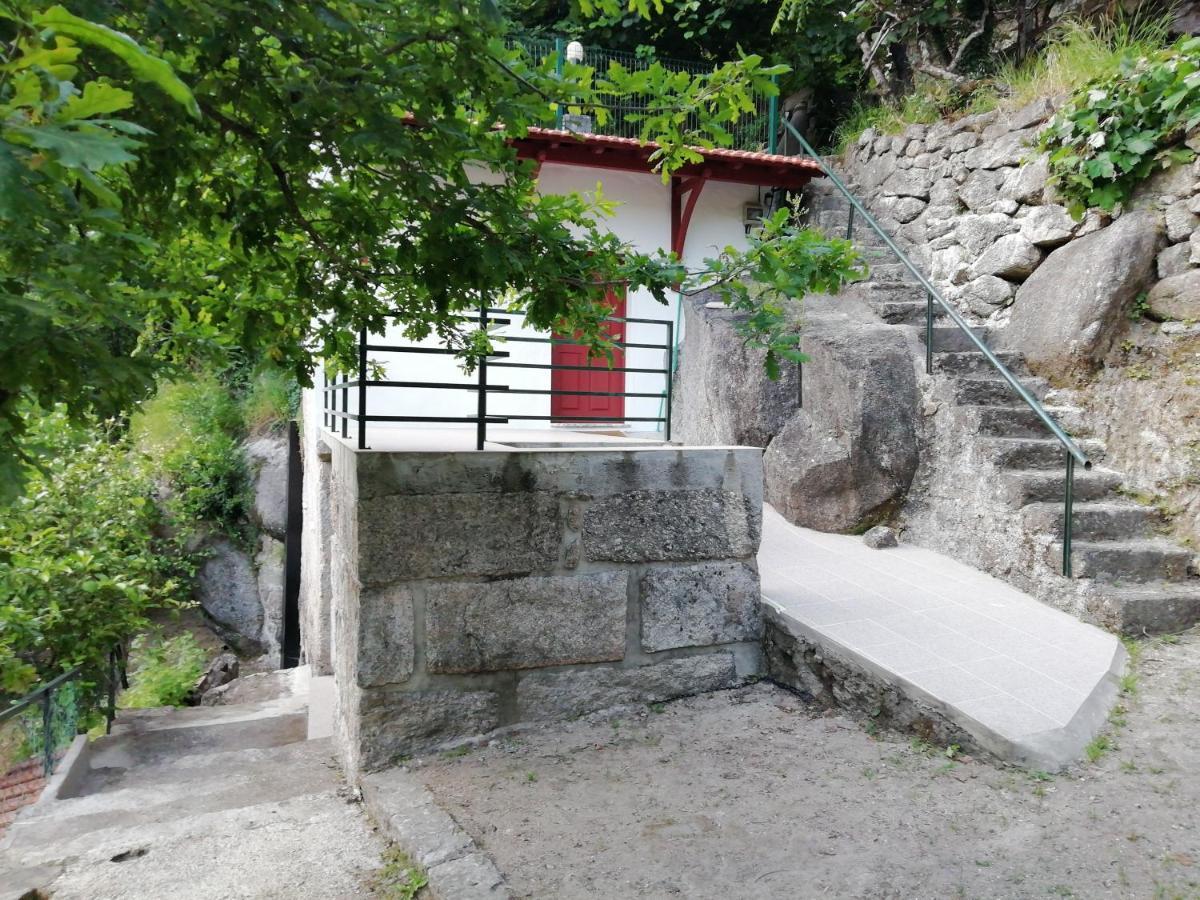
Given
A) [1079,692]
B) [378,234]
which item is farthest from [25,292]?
[1079,692]

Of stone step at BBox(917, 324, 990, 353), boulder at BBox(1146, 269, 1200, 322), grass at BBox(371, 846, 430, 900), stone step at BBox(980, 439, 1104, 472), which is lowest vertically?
grass at BBox(371, 846, 430, 900)

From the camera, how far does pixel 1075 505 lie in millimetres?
4211

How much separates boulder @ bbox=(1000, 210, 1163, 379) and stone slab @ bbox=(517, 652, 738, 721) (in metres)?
3.11

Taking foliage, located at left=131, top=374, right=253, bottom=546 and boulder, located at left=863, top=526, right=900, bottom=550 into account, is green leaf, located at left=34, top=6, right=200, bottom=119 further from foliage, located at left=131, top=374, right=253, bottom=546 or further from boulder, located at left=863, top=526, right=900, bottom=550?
foliage, located at left=131, top=374, right=253, bottom=546

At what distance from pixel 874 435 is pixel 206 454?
790cm

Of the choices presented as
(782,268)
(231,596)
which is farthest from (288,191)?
(231,596)

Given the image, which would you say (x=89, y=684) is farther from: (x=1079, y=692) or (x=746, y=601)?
(x=1079, y=692)

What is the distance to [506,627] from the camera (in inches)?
118

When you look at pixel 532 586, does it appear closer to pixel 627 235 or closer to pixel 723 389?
pixel 723 389

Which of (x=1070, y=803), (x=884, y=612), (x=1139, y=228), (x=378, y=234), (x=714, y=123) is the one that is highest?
(x=1139, y=228)

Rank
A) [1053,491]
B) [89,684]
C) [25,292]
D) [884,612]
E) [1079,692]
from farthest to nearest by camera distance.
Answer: [89,684] < [1053,491] < [884,612] < [1079,692] < [25,292]

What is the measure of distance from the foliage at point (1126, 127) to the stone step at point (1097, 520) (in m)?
1.91

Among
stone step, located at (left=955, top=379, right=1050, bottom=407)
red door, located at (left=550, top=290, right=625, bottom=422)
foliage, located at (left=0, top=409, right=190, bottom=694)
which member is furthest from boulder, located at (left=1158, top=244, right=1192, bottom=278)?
foliage, located at (left=0, top=409, right=190, bottom=694)

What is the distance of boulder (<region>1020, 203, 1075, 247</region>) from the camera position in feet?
17.0
